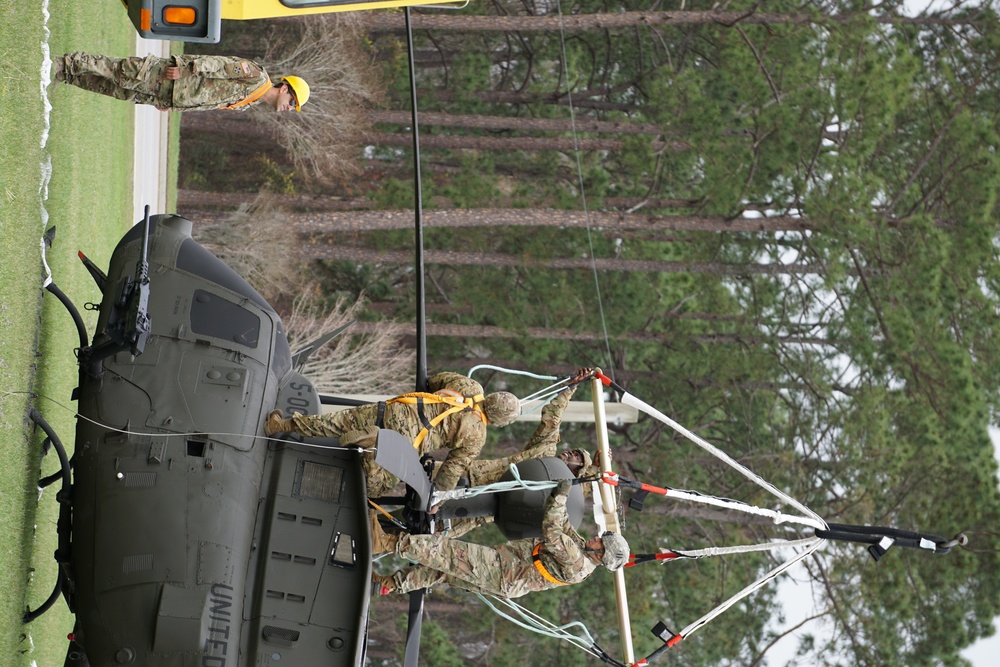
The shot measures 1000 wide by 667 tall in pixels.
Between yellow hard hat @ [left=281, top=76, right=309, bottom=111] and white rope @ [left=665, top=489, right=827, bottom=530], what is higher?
yellow hard hat @ [left=281, top=76, right=309, bottom=111]

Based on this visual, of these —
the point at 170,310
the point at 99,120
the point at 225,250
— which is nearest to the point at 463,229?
the point at 225,250

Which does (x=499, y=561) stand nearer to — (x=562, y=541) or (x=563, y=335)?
(x=562, y=541)

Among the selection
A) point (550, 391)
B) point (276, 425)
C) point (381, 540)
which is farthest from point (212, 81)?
point (381, 540)

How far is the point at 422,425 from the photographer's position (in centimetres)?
793

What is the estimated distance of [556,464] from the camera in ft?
26.0

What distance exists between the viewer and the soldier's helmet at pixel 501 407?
26.2ft

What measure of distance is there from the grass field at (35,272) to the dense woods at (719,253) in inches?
333

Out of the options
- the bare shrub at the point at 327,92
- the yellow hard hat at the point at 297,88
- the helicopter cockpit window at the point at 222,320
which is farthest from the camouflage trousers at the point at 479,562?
the bare shrub at the point at 327,92

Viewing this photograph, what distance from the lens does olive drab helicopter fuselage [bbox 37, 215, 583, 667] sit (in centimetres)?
720

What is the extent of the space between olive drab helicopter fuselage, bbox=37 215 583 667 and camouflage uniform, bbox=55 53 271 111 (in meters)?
1.61

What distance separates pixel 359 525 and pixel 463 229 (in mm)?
16889

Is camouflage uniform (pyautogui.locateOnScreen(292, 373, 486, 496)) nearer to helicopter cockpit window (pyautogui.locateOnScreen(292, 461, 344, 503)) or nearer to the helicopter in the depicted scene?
the helicopter

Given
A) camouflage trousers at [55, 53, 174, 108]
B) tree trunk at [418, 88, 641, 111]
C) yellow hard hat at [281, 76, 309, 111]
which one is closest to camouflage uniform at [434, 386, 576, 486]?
yellow hard hat at [281, 76, 309, 111]

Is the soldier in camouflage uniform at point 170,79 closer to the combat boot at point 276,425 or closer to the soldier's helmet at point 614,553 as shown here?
the combat boot at point 276,425
